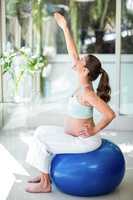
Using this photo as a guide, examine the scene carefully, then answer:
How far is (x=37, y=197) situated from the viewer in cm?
312

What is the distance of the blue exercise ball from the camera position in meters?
3.05

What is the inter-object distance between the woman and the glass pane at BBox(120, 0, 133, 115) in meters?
2.09

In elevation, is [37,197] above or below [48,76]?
below

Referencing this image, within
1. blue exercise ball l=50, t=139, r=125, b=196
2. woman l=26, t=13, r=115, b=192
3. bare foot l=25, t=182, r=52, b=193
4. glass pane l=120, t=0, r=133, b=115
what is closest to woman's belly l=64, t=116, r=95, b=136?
woman l=26, t=13, r=115, b=192

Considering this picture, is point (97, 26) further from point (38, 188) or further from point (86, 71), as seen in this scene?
point (38, 188)

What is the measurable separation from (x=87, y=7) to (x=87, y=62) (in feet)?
7.45

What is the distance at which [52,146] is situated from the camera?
315 centimetres

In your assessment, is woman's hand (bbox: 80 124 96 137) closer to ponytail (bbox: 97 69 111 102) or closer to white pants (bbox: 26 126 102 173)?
white pants (bbox: 26 126 102 173)

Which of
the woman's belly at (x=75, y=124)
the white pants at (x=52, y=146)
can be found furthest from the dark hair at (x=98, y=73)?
the white pants at (x=52, y=146)

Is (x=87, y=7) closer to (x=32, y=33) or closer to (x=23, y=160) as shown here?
(x=32, y=33)

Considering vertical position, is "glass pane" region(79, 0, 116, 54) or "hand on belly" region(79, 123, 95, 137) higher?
"glass pane" region(79, 0, 116, 54)

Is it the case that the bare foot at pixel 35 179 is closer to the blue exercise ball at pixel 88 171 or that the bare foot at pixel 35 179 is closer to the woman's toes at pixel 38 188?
the woman's toes at pixel 38 188

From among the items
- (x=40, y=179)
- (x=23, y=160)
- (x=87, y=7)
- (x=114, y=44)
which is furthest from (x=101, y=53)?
(x=40, y=179)

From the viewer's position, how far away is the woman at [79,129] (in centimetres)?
310
